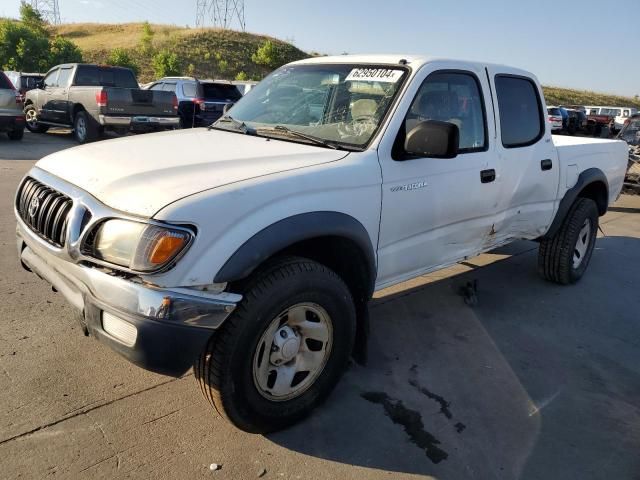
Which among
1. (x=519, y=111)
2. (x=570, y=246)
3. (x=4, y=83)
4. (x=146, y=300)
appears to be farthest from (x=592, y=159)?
(x=4, y=83)

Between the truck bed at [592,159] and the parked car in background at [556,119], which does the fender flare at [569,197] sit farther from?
the parked car in background at [556,119]

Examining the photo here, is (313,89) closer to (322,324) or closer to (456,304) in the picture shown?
(322,324)

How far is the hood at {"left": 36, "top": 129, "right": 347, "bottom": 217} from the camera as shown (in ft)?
7.51

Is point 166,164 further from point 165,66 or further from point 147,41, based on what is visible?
point 147,41

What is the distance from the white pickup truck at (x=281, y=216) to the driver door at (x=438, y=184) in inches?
0.5

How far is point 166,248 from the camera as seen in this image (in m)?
2.15

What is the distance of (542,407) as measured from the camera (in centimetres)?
310

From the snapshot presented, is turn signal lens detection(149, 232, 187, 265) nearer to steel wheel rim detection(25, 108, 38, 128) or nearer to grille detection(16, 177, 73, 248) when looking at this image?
grille detection(16, 177, 73, 248)

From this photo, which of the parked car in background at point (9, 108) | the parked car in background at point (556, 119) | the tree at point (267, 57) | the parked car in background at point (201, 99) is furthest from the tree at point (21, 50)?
the parked car in background at point (556, 119)

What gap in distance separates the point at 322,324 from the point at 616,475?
160 cm

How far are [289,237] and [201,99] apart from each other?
43.5 feet

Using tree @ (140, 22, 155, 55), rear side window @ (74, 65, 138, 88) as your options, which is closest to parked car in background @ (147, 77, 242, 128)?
rear side window @ (74, 65, 138, 88)

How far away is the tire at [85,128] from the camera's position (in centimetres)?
1241

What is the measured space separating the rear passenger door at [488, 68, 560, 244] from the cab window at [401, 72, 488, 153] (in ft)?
0.69
